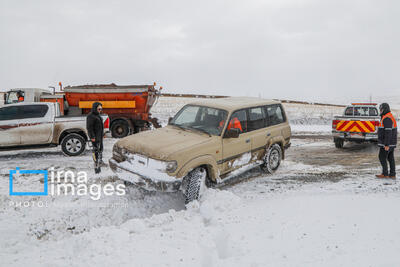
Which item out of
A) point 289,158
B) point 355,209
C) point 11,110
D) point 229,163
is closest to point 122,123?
point 11,110

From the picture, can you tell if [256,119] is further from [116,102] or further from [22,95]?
[22,95]

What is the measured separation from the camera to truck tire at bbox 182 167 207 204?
5000 mm

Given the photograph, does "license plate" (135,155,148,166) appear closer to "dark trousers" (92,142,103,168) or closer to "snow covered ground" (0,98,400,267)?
"snow covered ground" (0,98,400,267)

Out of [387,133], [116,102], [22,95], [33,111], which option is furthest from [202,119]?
[22,95]

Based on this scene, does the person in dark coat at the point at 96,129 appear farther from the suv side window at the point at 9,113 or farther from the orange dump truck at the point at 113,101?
the orange dump truck at the point at 113,101

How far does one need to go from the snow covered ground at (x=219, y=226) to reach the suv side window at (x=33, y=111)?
2.76m

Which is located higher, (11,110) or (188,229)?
(11,110)

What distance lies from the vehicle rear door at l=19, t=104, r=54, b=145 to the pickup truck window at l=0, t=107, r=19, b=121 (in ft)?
0.62

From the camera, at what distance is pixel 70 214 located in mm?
4961

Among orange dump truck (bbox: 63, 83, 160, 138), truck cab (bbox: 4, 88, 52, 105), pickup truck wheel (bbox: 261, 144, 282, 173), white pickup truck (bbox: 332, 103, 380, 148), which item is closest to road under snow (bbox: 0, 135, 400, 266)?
pickup truck wheel (bbox: 261, 144, 282, 173)

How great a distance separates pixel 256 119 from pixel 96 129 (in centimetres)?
408

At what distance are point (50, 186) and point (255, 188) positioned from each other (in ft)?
15.0

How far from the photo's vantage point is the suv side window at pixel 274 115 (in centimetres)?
688

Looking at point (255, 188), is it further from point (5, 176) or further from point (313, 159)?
point (5, 176)
